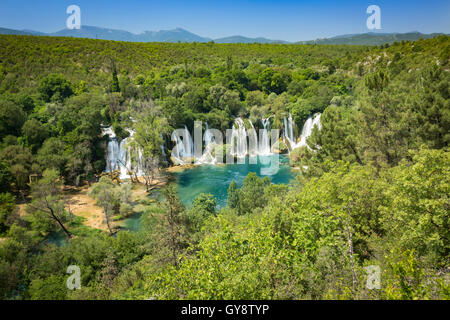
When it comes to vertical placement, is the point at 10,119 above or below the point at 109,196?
above

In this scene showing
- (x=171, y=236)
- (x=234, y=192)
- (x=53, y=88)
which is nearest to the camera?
(x=171, y=236)

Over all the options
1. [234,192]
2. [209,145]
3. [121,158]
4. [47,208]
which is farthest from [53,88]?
[234,192]

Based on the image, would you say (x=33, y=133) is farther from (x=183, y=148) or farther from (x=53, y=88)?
(x=183, y=148)

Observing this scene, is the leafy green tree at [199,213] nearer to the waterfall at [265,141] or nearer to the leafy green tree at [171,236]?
the leafy green tree at [171,236]

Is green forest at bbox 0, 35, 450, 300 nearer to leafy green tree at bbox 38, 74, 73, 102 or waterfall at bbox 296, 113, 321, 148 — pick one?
leafy green tree at bbox 38, 74, 73, 102

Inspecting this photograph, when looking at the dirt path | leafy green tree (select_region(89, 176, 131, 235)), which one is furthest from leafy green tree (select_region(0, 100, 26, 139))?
leafy green tree (select_region(89, 176, 131, 235))

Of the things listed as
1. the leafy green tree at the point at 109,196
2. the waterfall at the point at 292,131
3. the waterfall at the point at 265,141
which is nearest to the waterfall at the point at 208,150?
the waterfall at the point at 265,141

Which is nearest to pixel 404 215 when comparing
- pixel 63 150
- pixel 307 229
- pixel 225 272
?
pixel 307 229
